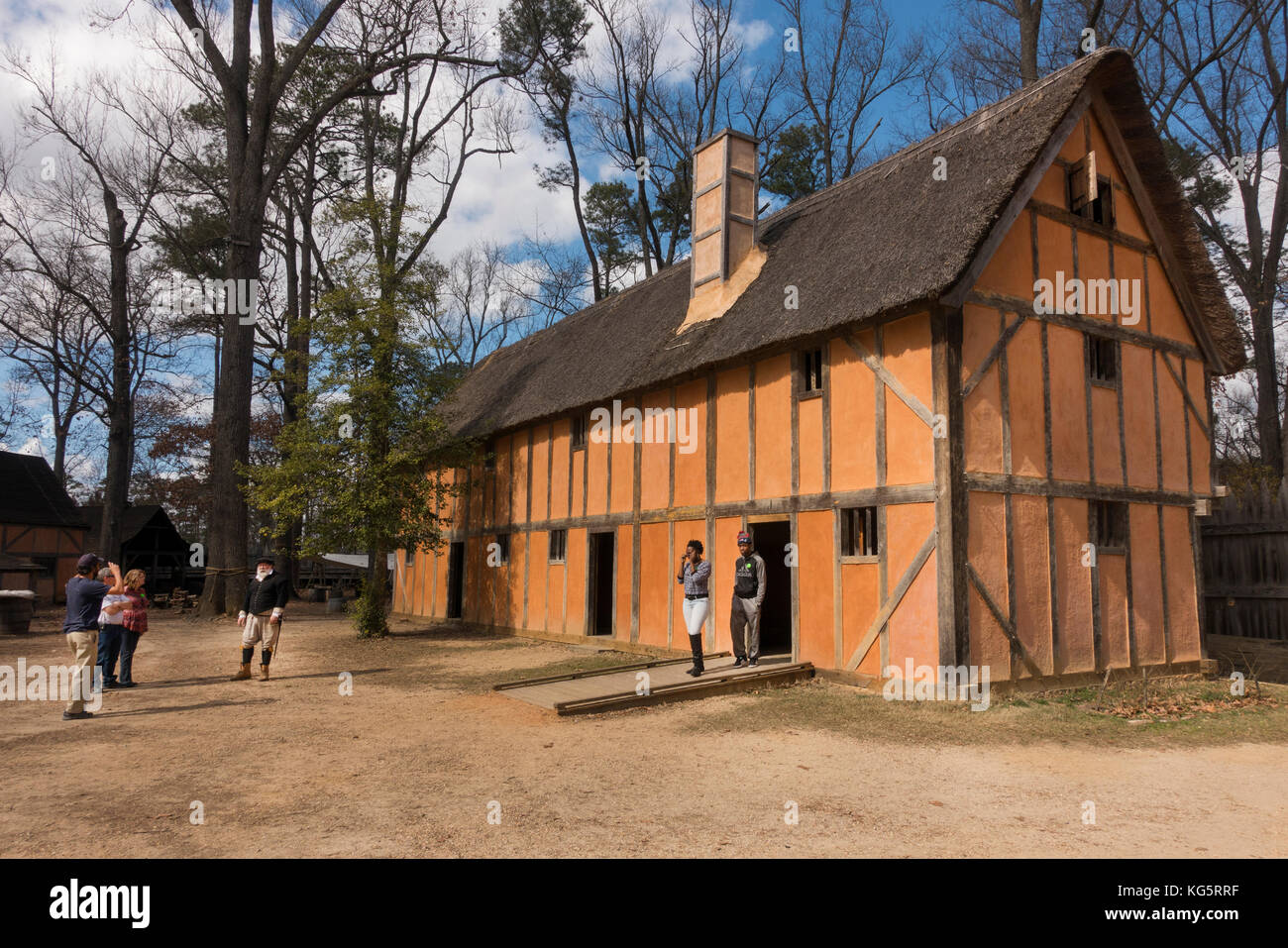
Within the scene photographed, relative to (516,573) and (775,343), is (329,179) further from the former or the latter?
(775,343)

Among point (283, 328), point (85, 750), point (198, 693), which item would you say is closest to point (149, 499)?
point (283, 328)

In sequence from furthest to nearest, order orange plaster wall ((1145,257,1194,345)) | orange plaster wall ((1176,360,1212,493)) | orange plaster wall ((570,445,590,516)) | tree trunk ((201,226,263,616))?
tree trunk ((201,226,263,616)), orange plaster wall ((570,445,590,516)), orange plaster wall ((1176,360,1212,493)), orange plaster wall ((1145,257,1194,345))

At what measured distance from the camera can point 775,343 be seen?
39.5 feet

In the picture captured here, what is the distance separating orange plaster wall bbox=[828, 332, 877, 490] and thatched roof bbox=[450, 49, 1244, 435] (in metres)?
0.60

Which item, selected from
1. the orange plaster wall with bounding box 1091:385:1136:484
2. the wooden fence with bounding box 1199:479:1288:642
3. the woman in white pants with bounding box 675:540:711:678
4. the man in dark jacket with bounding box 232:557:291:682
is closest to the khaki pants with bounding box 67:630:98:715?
the man in dark jacket with bounding box 232:557:291:682

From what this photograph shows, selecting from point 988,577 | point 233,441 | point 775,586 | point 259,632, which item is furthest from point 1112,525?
point 233,441

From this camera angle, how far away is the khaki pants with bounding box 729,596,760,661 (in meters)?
11.5

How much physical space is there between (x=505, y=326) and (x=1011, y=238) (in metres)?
31.6

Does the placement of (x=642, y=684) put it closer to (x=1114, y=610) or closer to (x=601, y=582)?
(x=1114, y=610)

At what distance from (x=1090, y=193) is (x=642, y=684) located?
964 centimetres

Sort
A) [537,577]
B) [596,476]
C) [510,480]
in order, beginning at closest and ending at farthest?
1. [596,476]
2. [537,577]
3. [510,480]

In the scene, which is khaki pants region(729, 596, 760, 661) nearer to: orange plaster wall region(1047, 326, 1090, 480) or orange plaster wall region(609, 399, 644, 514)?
orange plaster wall region(609, 399, 644, 514)

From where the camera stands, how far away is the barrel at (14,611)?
18.5 meters

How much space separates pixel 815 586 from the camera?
11516 mm
